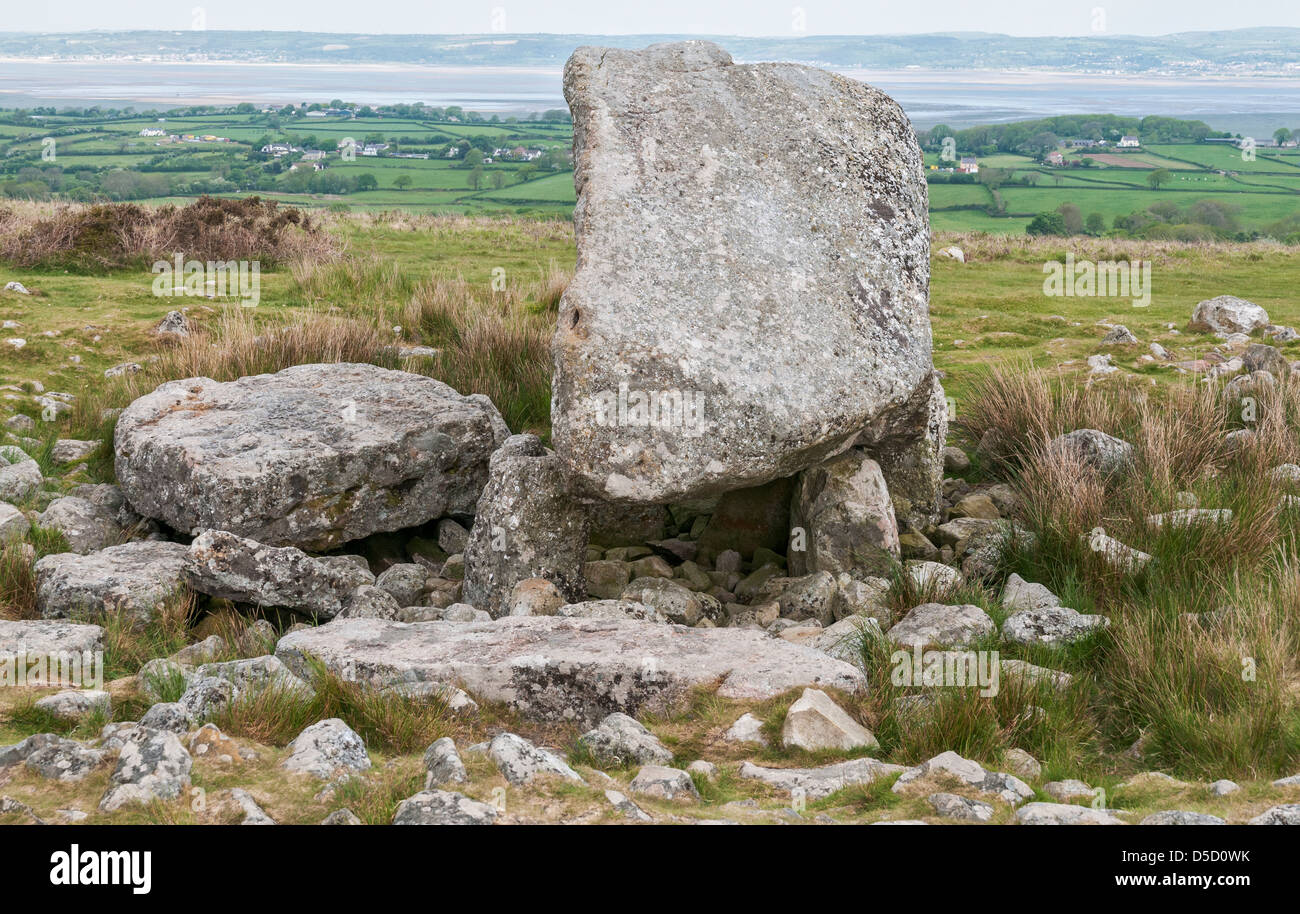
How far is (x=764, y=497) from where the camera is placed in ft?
26.6

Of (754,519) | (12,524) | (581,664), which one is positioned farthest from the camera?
(754,519)

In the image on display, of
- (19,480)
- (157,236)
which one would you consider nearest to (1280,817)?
(19,480)

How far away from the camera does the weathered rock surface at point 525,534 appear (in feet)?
23.2

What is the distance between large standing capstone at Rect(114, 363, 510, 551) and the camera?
24.9 feet

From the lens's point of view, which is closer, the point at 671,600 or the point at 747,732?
the point at 747,732

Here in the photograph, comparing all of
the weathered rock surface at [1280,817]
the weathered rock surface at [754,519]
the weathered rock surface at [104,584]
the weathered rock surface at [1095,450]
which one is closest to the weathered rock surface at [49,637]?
the weathered rock surface at [104,584]

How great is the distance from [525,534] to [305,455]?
186 centimetres

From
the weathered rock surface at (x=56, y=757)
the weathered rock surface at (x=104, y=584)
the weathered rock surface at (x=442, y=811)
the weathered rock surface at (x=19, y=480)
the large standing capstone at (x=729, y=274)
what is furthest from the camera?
the weathered rock surface at (x=19, y=480)

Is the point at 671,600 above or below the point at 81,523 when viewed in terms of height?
below

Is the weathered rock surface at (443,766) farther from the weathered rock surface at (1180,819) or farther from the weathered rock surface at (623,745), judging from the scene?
the weathered rock surface at (1180,819)

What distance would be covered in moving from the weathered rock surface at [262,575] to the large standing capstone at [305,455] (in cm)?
80

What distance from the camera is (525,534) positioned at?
7078mm

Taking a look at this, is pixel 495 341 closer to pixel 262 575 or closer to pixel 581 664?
pixel 262 575

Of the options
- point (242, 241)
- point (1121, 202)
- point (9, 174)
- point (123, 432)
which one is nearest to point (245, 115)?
point (9, 174)
